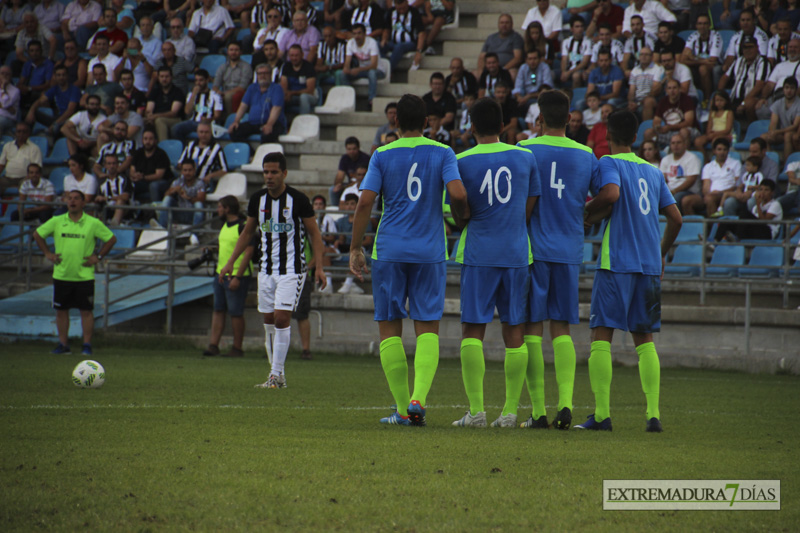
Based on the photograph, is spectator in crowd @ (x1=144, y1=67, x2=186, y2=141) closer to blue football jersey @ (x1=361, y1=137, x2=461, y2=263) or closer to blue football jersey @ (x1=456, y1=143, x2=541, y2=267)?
blue football jersey @ (x1=361, y1=137, x2=461, y2=263)

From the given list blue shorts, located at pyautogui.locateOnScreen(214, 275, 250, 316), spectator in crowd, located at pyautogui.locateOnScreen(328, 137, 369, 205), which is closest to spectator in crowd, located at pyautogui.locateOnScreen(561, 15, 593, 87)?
spectator in crowd, located at pyautogui.locateOnScreen(328, 137, 369, 205)

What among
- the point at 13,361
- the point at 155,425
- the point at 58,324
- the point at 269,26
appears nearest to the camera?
the point at 155,425

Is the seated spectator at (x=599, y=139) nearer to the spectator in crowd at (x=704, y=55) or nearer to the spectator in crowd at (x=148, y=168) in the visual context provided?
the spectator in crowd at (x=704, y=55)

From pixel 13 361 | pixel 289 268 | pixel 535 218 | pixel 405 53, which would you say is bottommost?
pixel 13 361

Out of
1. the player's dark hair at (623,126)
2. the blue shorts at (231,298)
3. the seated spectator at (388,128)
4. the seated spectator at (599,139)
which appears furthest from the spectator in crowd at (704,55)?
the player's dark hair at (623,126)

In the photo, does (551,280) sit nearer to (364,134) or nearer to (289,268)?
(289,268)

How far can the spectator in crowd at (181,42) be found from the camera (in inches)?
792

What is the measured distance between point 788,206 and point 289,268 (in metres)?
8.22

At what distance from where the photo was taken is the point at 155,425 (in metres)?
6.32

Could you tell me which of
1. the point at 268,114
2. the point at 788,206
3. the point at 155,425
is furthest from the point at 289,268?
the point at 268,114

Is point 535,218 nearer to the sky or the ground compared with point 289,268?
nearer to the sky

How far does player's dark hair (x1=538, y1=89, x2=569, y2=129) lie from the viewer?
6.62 metres

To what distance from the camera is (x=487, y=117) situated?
258 inches

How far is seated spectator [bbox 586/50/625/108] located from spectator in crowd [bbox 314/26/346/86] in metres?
5.41
